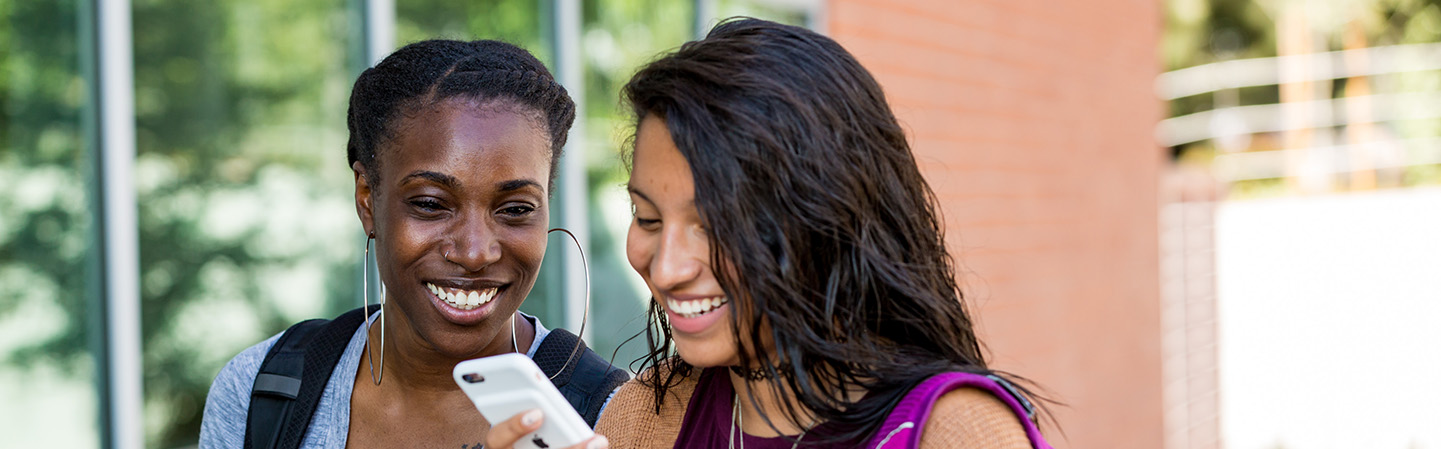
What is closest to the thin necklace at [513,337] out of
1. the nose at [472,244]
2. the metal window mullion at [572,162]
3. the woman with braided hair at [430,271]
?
the woman with braided hair at [430,271]

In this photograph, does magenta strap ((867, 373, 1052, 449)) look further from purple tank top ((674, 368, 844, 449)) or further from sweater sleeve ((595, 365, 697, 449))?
sweater sleeve ((595, 365, 697, 449))

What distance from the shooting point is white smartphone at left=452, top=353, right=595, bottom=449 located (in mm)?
1573

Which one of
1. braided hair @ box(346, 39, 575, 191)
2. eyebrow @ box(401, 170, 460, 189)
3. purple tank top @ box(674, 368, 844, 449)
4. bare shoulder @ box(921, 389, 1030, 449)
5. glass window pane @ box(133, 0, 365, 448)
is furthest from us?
glass window pane @ box(133, 0, 365, 448)

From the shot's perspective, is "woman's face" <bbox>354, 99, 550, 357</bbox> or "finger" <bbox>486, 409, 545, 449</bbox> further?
"woman's face" <bbox>354, 99, 550, 357</bbox>

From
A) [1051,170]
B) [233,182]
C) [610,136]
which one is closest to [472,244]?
[233,182]

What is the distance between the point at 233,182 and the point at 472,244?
1838 millimetres

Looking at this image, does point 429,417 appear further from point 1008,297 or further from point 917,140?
point 1008,297

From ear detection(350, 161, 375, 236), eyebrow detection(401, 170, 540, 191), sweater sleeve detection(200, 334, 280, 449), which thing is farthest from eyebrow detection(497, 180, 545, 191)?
sweater sleeve detection(200, 334, 280, 449)

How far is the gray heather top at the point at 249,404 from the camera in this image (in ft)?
7.49

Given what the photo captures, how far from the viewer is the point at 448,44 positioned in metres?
2.34

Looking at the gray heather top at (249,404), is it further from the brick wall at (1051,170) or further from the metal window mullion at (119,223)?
the brick wall at (1051,170)

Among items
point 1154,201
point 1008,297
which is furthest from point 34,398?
point 1154,201

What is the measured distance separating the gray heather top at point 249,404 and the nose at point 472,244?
287 millimetres

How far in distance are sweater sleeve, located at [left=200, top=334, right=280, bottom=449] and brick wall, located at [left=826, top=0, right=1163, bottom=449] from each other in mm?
2890
